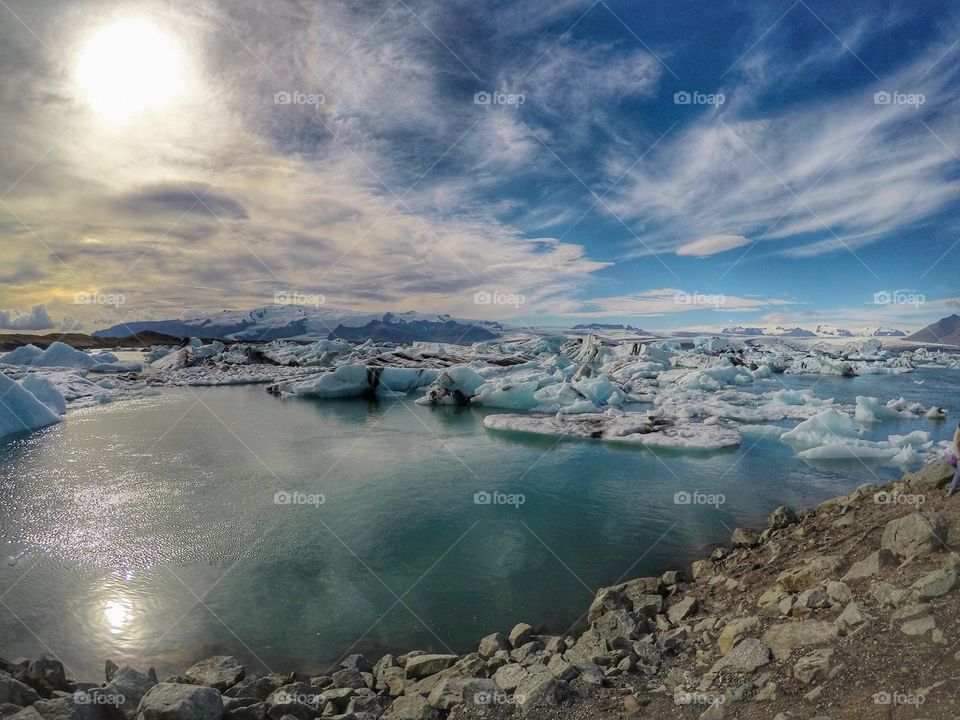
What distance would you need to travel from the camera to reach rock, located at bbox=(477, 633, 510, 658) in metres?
5.05

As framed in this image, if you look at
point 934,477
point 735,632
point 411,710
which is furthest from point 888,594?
point 411,710

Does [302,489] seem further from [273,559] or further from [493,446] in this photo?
[493,446]

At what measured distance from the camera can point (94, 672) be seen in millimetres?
5117

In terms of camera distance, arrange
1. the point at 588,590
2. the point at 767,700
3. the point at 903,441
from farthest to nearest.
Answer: the point at 903,441 → the point at 588,590 → the point at 767,700

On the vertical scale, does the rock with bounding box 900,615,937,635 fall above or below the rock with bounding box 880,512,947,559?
below

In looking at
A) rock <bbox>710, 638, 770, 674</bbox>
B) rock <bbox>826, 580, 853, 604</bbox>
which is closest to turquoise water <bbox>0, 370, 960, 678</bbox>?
rock <bbox>710, 638, 770, 674</bbox>

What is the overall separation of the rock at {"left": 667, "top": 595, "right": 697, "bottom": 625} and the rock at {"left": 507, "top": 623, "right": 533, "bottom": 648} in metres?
1.50

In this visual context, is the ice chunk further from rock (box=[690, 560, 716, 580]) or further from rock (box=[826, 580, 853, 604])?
rock (box=[826, 580, 853, 604])

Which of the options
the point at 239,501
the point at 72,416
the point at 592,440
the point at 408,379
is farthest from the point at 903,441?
the point at 72,416

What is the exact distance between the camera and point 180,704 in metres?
3.87

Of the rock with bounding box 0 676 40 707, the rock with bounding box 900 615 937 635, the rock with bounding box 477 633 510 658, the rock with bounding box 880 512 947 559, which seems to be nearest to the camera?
the rock with bounding box 900 615 937 635

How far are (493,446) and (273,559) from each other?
8451 mm

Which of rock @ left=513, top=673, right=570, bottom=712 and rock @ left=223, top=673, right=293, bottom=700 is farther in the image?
rock @ left=223, top=673, right=293, bottom=700

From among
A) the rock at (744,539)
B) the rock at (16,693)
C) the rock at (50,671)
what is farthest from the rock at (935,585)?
the rock at (50,671)
